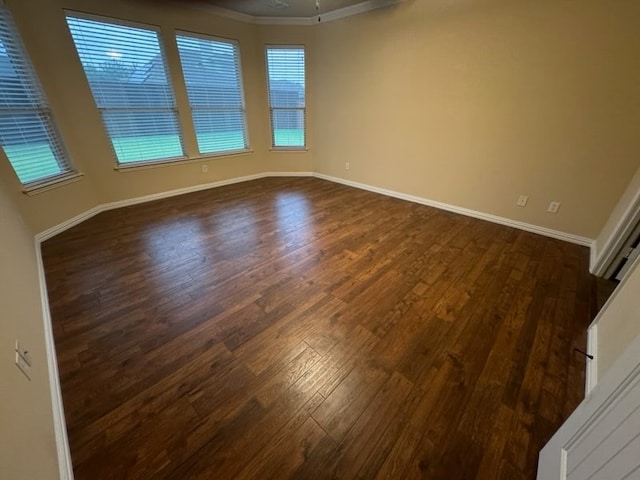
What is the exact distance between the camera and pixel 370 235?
287 cm

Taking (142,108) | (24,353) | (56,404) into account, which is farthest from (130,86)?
(56,404)

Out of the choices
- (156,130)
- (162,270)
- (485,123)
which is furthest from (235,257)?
(485,123)

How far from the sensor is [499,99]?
2.77 metres

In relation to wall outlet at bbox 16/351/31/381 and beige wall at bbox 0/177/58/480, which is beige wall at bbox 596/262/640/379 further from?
wall outlet at bbox 16/351/31/381

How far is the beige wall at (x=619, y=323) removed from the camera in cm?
111

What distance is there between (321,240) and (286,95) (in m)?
3.21

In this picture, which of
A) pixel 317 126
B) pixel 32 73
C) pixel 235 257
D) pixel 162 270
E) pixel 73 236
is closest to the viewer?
pixel 162 270

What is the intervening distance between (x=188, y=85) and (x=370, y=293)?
394 centimetres

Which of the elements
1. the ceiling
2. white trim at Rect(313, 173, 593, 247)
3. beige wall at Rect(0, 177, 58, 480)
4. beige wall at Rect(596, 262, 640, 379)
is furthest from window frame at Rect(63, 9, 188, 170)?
beige wall at Rect(596, 262, 640, 379)

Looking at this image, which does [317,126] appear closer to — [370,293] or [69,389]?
[370,293]

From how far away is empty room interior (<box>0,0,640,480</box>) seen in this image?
1.10 metres

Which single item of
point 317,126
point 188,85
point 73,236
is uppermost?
point 188,85

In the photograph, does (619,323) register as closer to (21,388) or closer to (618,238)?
(618,238)

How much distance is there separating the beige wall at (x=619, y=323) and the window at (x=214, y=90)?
15.7 feet
